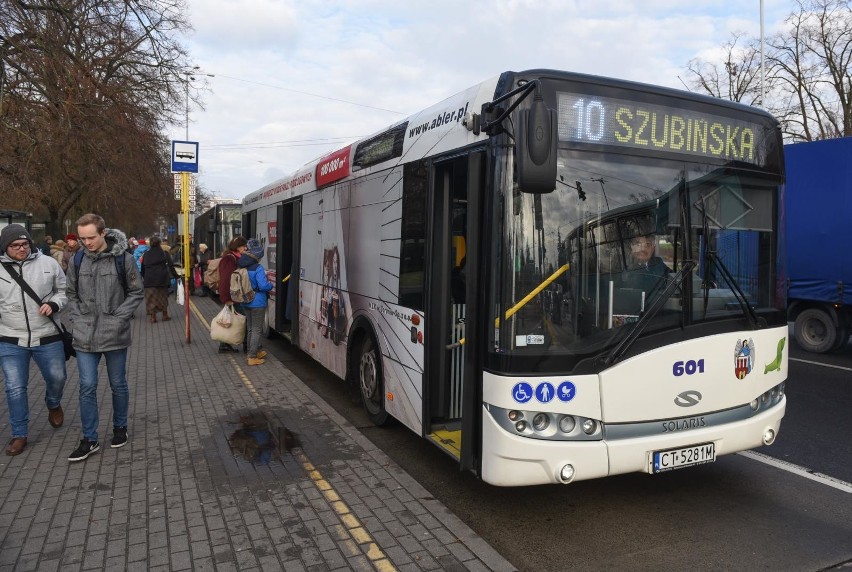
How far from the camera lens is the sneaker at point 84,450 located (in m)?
5.12

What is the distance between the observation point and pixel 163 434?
5.89 metres

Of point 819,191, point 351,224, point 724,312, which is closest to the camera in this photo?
point 724,312

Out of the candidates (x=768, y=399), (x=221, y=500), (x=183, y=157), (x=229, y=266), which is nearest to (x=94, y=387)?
(x=221, y=500)

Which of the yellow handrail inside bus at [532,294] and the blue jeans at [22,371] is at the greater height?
the yellow handrail inside bus at [532,294]

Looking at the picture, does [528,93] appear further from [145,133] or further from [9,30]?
[145,133]

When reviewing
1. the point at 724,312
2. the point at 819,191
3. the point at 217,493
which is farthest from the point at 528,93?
the point at 819,191

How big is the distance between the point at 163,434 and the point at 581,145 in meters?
4.46

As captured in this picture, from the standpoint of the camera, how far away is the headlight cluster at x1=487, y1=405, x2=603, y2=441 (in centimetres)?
371

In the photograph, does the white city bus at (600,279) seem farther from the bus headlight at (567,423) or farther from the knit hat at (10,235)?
the knit hat at (10,235)

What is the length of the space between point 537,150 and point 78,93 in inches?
607

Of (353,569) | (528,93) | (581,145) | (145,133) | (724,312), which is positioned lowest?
(353,569)

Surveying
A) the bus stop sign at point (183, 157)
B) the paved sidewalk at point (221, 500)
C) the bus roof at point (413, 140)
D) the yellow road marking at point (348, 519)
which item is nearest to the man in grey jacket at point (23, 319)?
the paved sidewalk at point (221, 500)

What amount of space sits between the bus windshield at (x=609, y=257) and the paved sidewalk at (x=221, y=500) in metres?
1.35

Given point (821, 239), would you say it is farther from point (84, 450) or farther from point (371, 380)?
point (84, 450)
